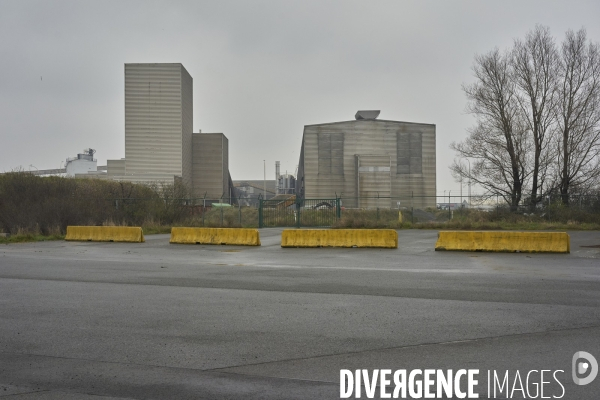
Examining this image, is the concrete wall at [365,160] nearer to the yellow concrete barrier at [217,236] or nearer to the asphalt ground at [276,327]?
the yellow concrete barrier at [217,236]

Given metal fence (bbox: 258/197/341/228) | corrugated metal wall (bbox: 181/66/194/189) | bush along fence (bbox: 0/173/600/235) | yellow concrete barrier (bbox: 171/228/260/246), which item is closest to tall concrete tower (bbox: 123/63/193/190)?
corrugated metal wall (bbox: 181/66/194/189)

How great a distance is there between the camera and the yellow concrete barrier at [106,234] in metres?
24.8

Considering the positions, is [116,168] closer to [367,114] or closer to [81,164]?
[81,164]

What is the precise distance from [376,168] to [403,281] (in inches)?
2648

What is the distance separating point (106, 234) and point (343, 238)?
11608mm

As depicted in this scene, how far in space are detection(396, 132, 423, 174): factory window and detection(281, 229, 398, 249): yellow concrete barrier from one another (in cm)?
6069

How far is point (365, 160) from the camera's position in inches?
3059

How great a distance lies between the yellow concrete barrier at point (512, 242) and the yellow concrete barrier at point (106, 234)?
1374 centimetres

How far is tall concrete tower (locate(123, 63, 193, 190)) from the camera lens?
11431cm

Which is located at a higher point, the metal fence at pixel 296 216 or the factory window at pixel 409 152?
the factory window at pixel 409 152

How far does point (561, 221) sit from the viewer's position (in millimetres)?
36188

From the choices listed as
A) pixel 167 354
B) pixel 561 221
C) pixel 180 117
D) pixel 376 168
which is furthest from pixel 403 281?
pixel 180 117

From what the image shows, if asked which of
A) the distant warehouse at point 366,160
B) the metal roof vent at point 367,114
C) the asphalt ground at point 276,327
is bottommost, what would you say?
the asphalt ground at point 276,327

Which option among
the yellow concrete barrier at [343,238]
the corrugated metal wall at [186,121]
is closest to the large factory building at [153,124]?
the corrugated metal wall at [186,121]
